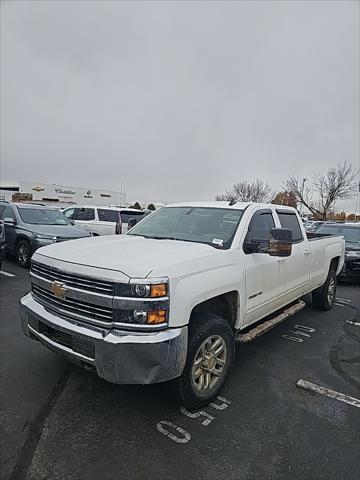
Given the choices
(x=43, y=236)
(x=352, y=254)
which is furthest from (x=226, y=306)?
(x=352, y=254)

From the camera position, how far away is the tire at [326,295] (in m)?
5.82

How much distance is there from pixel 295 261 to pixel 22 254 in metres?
7.05

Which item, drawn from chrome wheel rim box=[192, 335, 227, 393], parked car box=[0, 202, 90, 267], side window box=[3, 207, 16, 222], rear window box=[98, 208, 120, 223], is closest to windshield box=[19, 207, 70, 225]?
parked car box=[0, 202, 90, 267]

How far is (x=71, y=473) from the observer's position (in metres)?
2.10

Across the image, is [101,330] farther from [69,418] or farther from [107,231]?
[107,231]

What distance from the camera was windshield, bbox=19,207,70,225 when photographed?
9.05 metres

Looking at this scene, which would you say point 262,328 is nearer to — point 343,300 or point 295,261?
point 295,261

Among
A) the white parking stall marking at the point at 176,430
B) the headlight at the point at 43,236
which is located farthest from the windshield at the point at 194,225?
the headlight at the point at 43,236

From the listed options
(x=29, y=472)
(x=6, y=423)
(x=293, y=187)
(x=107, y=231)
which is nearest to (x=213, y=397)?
(x=29, y=472)

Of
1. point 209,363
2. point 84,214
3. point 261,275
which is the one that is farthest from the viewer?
point 84,214

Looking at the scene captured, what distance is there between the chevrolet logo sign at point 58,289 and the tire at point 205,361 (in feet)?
3.70

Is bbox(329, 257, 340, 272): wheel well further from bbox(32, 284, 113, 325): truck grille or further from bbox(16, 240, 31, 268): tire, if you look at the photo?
bbox(16, 240, 31, 268): tire

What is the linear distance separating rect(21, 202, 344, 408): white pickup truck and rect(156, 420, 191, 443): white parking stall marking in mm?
231

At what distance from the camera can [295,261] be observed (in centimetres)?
436
